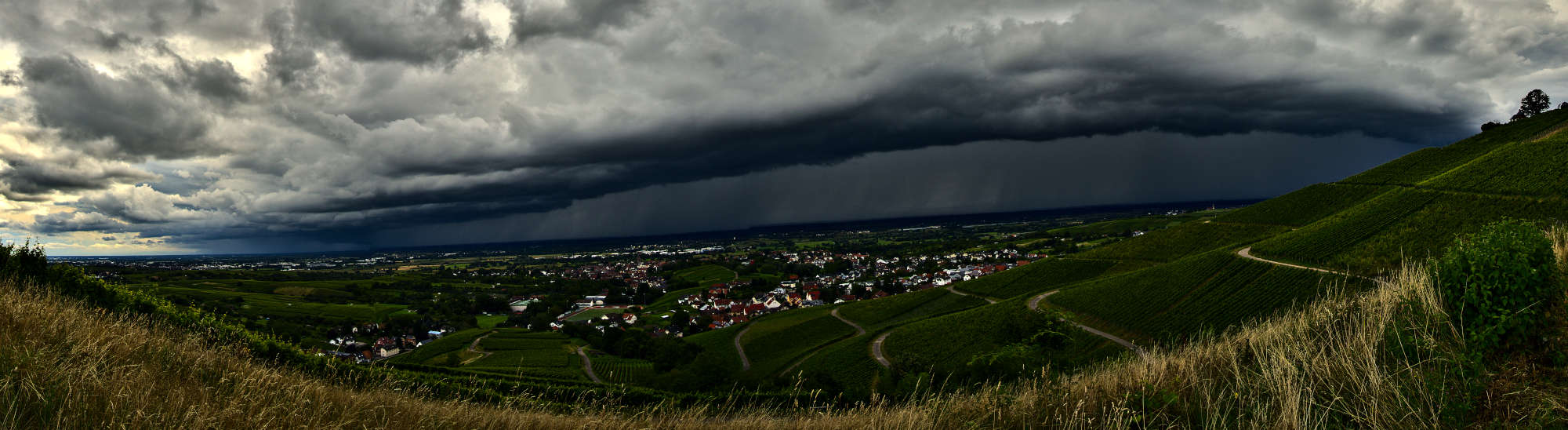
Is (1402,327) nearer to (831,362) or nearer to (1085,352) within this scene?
(1085,352)

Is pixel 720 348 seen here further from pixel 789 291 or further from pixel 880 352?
pixel 789 291

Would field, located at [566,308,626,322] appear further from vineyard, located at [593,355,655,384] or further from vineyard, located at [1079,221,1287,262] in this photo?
vineyard, located at [1079,221,1287,262]

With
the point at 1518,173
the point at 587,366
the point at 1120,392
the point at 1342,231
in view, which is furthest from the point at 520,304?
the point at 1518,173

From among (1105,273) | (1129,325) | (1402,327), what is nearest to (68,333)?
(1402,327)

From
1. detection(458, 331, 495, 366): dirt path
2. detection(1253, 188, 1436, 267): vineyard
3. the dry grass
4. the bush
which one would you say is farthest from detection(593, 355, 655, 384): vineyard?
detection(1253, 188, 1436, 267): vineyard

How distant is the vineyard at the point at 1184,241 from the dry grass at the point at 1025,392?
259 feet

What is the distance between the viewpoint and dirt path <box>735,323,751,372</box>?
71875 mm

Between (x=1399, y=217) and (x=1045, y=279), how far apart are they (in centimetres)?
3757

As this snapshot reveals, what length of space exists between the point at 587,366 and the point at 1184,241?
3307 inches

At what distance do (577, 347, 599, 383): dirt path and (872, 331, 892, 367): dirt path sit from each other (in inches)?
1099

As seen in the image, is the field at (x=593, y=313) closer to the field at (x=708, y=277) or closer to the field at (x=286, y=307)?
the field at (x=708, y=277)

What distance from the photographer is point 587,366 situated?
7306cm

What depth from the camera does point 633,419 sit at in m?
8.16

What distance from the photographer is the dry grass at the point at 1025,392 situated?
17.2 ft
